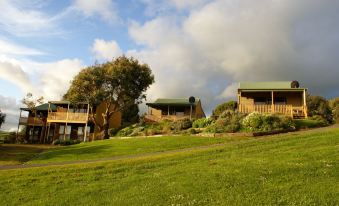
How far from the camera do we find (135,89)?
2021 inches

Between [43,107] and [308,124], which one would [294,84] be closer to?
→ [308,124]

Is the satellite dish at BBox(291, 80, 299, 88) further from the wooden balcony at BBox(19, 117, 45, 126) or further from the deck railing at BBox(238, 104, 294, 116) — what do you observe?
the wooden balcony at BBox(19, 117, 45, 126)

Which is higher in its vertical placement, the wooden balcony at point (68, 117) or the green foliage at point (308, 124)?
the wooden balcony at point (68, 117)

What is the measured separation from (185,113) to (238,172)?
42.3m

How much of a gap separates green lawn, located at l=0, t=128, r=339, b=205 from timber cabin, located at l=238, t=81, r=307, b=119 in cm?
1963

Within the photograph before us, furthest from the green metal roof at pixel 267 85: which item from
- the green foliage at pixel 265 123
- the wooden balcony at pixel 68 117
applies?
the wooden balcony at pixel 68 117

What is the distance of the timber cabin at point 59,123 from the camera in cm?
5584

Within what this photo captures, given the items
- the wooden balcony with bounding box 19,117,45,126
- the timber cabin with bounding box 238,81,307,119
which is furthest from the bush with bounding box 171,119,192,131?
the wooden balcony with bounding box 19,117,45,126

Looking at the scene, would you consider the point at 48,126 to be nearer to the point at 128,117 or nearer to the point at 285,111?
Answer: the point at 128,117


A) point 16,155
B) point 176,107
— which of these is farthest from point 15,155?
point 176,107

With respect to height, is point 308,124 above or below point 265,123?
above

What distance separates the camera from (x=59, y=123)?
5959cm

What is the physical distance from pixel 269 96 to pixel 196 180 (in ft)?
111

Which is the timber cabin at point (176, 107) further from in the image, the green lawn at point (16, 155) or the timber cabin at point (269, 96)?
the green lawn at point (16, 155)
